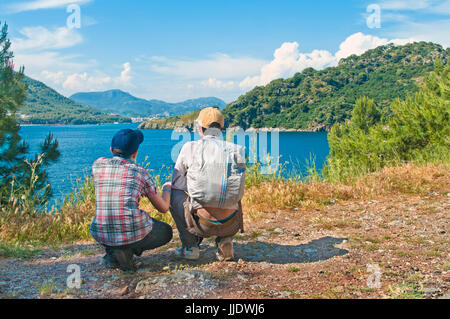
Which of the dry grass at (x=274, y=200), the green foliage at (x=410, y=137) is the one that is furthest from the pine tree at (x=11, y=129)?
the green foliage at (x=410, y=137)

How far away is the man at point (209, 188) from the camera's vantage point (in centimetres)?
326

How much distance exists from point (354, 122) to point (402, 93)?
64.5m

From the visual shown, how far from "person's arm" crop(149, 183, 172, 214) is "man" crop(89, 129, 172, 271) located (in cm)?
2

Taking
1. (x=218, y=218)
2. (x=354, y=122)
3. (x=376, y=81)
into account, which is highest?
(x=376, y=81)

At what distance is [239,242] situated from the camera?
443 cm

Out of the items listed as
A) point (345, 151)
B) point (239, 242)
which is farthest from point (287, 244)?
point (345, 151)

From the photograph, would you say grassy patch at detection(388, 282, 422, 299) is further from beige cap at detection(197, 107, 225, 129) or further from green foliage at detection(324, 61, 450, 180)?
green foliage at detection(324, 61, 450, 180)

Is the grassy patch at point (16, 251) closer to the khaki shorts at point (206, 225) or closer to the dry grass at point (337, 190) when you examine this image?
the khaki shorts at point (206, 225)

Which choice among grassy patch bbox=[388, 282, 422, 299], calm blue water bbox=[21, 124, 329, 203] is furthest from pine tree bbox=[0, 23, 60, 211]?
grassy patch bbox=[388, 282, 422, 299]

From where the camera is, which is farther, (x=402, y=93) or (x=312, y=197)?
(x=402, y=93)

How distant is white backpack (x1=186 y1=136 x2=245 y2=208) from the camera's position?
128 inches
